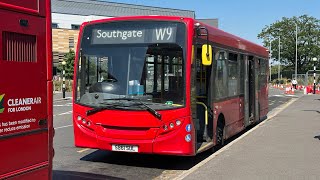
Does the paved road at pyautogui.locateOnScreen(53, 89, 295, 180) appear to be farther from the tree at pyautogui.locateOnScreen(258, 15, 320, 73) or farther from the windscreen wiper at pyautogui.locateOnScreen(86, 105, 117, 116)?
the tree at pyautogui.locateOnScreen(258, 15, 320, 73)

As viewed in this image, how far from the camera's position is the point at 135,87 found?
27.6 feet

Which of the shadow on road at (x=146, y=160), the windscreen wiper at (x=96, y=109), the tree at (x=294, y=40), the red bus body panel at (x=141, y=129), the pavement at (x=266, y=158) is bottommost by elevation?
the shadow on road at (x=146, y=160)

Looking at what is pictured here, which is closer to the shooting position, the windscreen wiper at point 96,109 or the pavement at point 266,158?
the pavement at point 266,158

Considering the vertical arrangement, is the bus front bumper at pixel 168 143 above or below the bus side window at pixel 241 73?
below

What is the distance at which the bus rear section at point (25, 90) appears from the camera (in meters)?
4.33

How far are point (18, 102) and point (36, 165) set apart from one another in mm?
753

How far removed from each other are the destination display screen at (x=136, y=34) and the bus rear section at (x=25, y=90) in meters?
3.70

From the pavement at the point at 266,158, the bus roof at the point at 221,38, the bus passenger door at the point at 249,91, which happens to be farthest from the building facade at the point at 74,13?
the pavement at the point at 266,158

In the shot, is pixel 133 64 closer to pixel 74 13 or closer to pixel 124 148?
pixel 124 148

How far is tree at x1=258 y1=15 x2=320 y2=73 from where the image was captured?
8706 cm

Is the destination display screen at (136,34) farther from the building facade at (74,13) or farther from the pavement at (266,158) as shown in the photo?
the building facade at (74,13)

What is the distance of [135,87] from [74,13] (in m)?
92.9

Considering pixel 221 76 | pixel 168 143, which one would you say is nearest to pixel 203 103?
pixel 221 76

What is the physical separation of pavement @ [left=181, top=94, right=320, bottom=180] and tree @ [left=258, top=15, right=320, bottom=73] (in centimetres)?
7808
